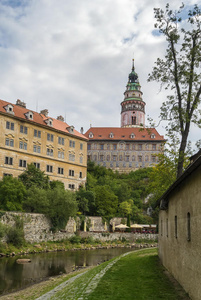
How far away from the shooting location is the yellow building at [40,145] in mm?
45188

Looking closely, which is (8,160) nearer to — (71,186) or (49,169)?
(49,169)

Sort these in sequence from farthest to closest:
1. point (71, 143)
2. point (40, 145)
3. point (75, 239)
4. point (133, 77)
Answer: point (133, 77)
point (71, 143)
point (40, 145)
point (75, 239)

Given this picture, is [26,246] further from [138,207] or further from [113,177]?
[113,177]

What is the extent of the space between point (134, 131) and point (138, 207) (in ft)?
117

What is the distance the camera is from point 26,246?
1262 inches

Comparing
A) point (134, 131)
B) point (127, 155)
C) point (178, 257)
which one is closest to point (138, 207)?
point (127, 155)

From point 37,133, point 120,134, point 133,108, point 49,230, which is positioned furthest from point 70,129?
point 133,108

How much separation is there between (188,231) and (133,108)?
9601 centimetres

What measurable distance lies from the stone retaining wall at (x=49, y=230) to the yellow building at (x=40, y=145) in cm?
1002

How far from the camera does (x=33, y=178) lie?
148ft

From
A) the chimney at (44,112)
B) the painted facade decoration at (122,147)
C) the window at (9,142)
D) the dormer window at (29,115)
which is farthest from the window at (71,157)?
the painted facade decoration at (122,147)

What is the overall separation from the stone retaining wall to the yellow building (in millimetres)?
10025

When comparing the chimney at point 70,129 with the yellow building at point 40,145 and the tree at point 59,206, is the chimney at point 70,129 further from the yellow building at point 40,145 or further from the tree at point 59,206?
the tree at point 59,206

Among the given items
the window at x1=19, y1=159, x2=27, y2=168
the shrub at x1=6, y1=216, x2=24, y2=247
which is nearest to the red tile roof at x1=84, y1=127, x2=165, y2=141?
the window at x1=19, y1=159, x2=27, y2=168
